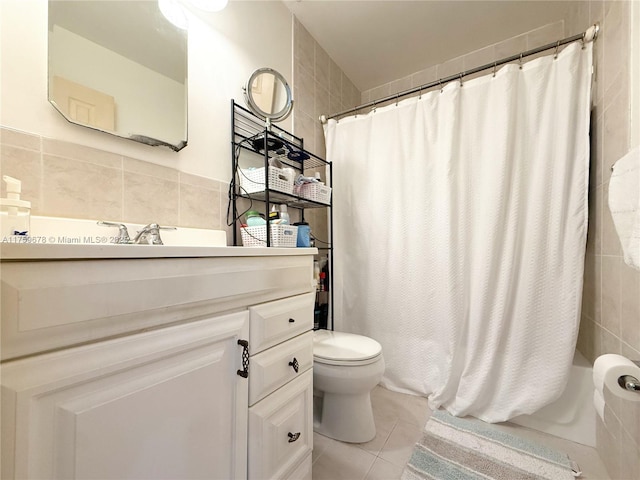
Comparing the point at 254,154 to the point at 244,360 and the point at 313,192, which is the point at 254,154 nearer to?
the point at 313,192

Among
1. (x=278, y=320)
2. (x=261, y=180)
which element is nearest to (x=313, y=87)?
(x=261, y=180)

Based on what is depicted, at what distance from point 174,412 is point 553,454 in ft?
4.95

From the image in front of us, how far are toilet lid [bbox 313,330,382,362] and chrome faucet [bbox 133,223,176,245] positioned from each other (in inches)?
31.8

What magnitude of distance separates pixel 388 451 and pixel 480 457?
379 mm

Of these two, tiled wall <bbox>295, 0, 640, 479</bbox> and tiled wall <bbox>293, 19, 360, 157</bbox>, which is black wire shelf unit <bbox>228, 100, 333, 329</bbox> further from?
tiled wall <bbox>295, 0, 640, 479</bbox>

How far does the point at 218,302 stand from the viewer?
2.03 ft

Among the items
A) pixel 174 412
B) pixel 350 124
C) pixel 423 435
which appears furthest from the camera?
pixel 350 124

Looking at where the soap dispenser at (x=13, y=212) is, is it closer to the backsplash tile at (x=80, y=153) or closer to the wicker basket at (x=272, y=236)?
the backsplash tile at (x=80, y=153)

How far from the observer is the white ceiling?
1.51 meters

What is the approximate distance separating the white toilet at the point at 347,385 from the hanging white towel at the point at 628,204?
0.88 metres

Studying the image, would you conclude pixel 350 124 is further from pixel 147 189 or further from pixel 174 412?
pixel 174 412

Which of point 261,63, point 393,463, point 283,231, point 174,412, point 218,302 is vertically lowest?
Answer: point 393,463

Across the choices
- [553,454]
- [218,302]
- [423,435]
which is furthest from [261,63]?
[553,454]

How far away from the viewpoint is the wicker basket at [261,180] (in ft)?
3.81
